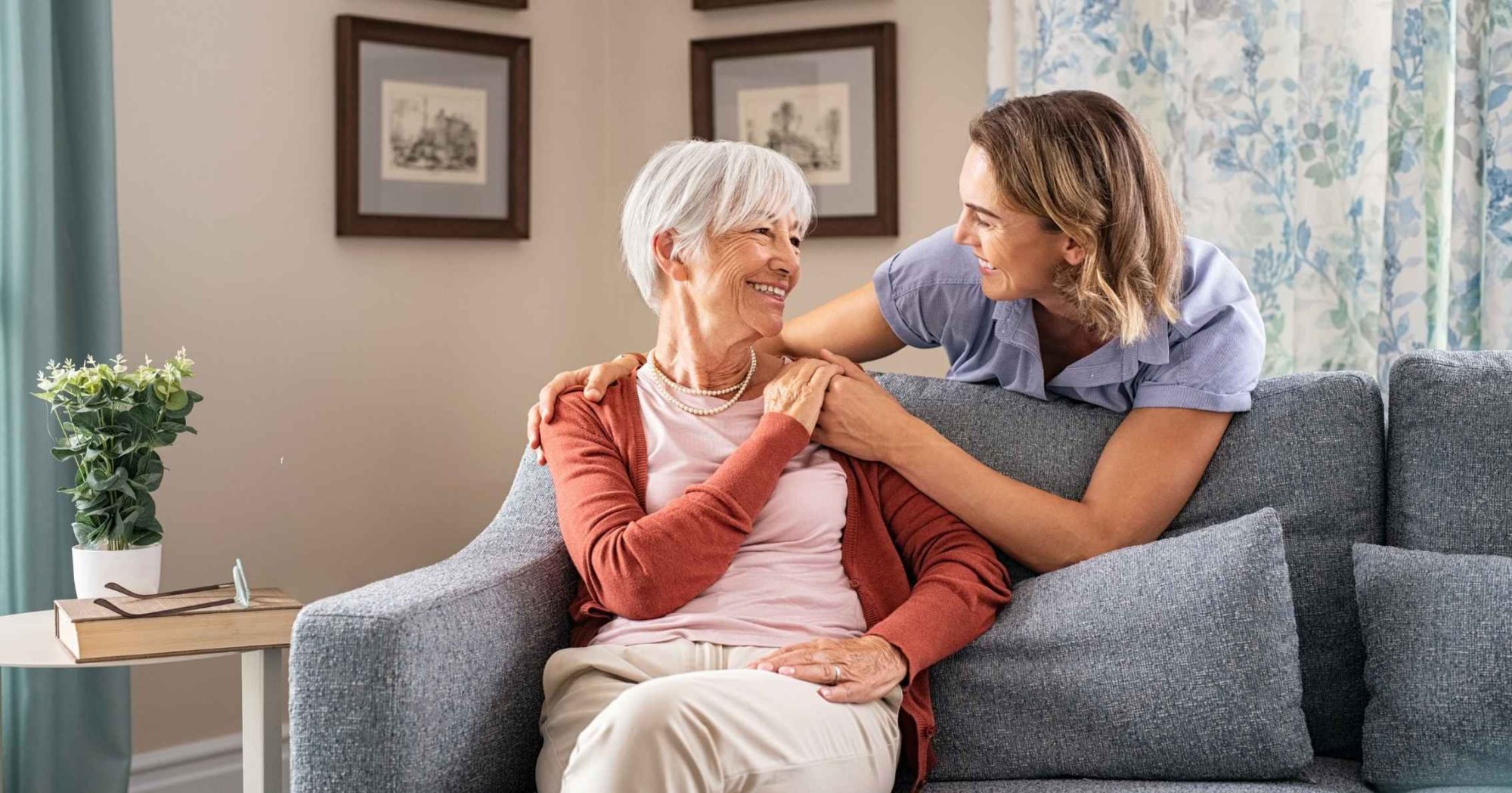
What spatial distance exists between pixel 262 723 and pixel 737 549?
0.76m

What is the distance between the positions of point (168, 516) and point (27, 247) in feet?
2.04

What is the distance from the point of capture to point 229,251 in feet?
8.85

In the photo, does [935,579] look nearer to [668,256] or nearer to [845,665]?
[845,665]

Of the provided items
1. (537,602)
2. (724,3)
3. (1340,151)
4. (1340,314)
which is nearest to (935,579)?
(537,602)

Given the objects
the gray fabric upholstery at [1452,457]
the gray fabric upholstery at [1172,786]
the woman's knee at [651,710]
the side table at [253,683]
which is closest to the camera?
the woman's knee at [651,710]

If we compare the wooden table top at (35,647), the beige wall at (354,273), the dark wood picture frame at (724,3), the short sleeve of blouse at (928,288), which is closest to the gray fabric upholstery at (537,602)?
the short sleeve of blouse at (928,288)

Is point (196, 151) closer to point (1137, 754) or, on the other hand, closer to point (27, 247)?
point (27, 247)

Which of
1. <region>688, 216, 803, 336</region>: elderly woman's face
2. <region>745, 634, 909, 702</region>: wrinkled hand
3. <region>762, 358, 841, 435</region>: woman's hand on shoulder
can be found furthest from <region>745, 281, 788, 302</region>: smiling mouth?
<region>745, 634, 909, 702</region>: wrinkled hand

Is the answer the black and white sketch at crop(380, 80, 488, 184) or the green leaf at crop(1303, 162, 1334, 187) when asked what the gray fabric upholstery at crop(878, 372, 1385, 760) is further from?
the black and white sketch at crop(380, 80, 488, 184)

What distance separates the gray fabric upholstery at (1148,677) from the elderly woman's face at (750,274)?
1.75 ft

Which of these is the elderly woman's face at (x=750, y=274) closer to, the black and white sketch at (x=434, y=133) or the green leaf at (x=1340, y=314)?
the green leaf at (x=1340, y=314)

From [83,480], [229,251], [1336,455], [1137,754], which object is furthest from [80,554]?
[1336,455]

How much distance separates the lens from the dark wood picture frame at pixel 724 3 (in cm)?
318

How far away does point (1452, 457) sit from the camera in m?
1.76
